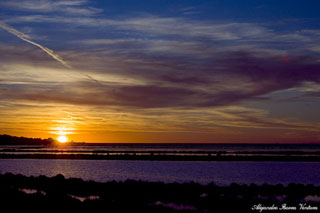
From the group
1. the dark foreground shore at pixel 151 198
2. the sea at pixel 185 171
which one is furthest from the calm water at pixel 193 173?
the dark foreground shore at pixel 151 198

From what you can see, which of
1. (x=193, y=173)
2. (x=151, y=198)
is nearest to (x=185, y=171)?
(x=193, y=173)

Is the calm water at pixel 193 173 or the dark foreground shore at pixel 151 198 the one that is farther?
the calm water at pixel 193 173

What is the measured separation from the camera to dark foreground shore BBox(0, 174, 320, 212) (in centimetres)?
2159

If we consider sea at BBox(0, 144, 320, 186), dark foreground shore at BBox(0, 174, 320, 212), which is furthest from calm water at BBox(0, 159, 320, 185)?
dark foreground shore at BBox(0, 174, 320, 212)

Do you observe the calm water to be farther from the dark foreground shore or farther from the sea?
the dark foreground shore

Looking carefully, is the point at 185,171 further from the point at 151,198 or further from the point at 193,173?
the point at 151,198

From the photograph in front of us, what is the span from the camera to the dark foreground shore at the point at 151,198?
21594 mm

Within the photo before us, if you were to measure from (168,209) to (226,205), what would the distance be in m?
3.35

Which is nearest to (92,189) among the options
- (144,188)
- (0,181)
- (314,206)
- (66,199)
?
(144,188)

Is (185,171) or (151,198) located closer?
(151,198)

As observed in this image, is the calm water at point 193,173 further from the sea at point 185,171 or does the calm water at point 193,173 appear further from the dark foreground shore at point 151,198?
the dark foreground shore at point 151,198

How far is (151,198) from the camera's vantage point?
25.4 m

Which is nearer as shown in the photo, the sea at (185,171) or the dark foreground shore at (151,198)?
the dark foreground shore at (151,198)

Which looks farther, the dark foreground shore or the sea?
the sea
